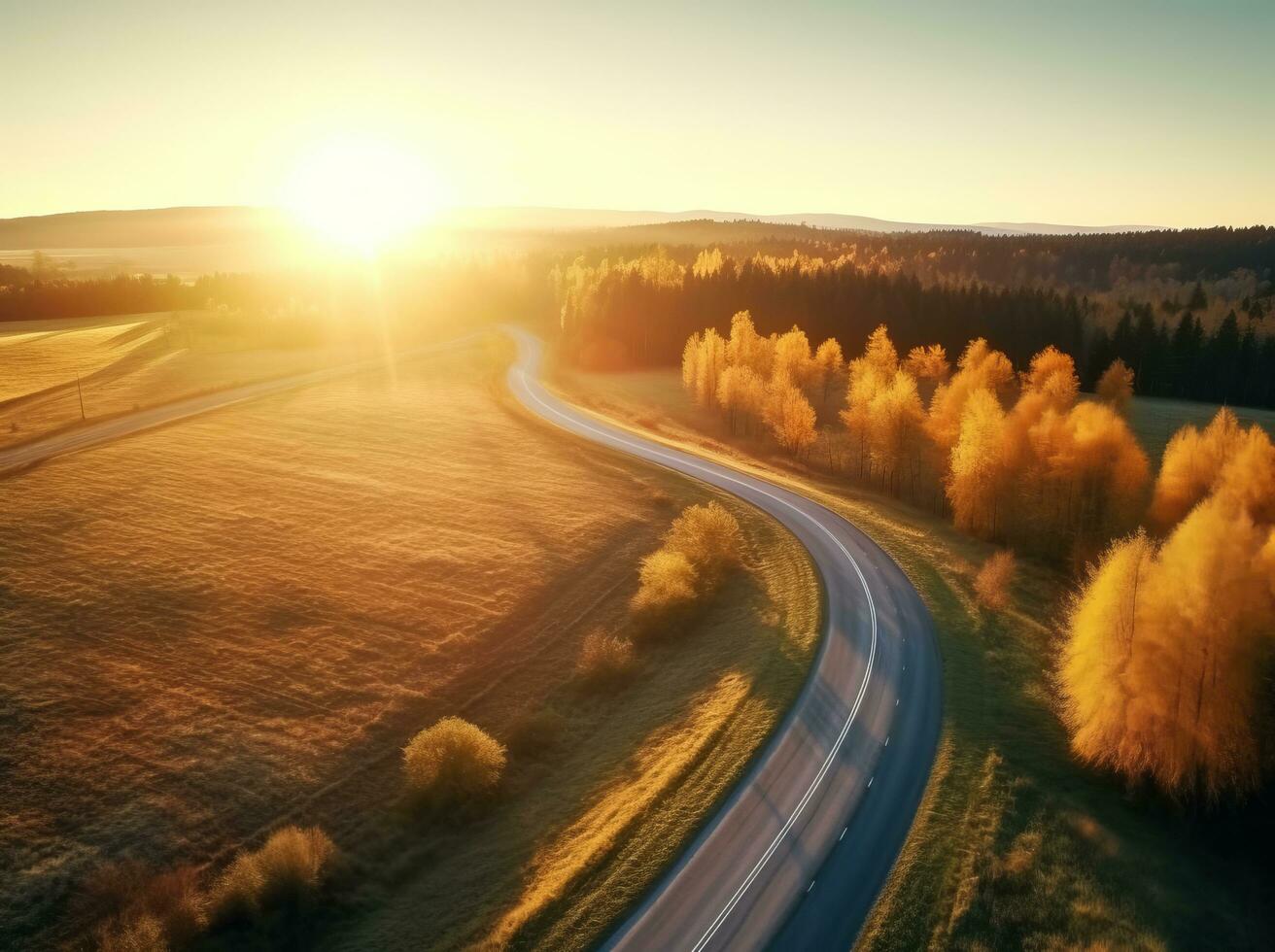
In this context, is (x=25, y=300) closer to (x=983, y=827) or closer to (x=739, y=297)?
(x=739, y=297)

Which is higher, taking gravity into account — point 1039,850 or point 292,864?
point 1039,850

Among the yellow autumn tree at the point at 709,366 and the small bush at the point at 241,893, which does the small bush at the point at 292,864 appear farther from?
the yellow autumn tree at the point at 709,366

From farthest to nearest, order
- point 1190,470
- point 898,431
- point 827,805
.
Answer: point 898,431, point 1190,470, point 827,805

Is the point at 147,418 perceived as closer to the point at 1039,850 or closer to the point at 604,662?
the point at 604,662

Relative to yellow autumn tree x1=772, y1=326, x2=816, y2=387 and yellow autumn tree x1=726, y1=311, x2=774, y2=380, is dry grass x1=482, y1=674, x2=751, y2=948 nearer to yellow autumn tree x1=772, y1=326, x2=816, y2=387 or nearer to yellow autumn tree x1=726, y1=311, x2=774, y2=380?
yellow autumn tree x1=772, y1=326, x2=816, y2=387

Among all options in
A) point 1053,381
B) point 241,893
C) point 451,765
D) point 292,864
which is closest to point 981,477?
point 1053,381

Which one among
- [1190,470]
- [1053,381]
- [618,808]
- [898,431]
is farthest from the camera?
[1053,381]

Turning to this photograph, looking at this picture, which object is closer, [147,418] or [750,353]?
[147,418]
